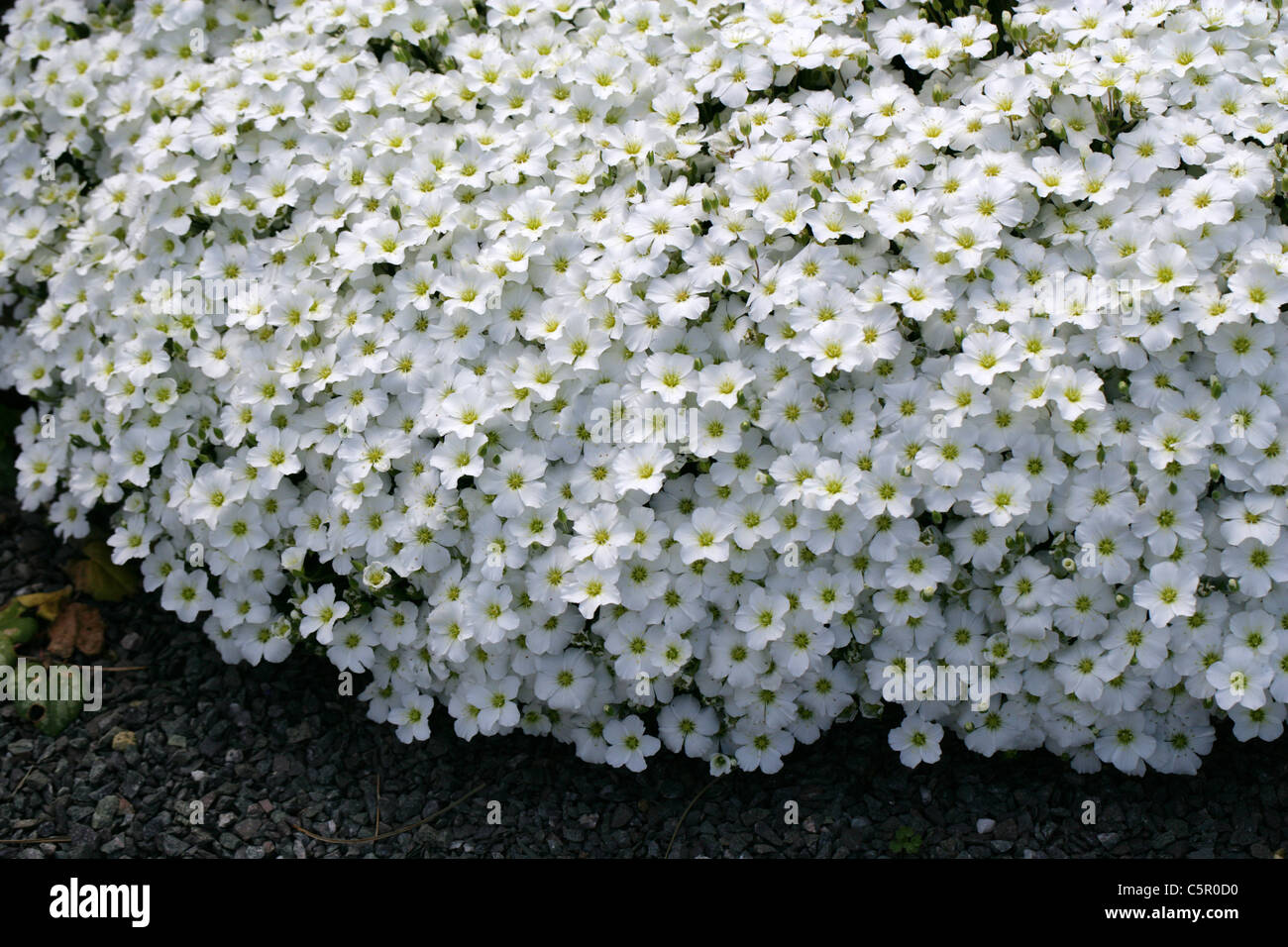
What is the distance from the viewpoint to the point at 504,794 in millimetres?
3799

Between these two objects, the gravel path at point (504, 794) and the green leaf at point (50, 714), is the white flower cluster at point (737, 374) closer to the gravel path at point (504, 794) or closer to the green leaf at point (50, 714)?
the gravel path at point (504, 794)

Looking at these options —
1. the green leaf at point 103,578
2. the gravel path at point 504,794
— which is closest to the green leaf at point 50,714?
the gravel path at point 504,794

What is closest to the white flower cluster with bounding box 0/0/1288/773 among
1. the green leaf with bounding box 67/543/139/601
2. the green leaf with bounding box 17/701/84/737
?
the green leaf with bounding box 67/543/139/601

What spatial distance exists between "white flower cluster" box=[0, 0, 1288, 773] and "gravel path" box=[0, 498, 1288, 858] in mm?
162

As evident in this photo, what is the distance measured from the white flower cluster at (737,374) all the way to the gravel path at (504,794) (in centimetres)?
16

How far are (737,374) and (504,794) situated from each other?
1.43 m

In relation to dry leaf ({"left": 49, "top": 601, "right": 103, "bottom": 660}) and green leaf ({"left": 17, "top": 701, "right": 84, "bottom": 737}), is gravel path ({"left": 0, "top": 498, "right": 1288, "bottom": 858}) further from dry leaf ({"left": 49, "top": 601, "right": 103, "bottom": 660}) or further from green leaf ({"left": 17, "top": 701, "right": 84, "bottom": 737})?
dry leaf ({"left": 49, "top": 601, "right": 103, "bottom": 660})

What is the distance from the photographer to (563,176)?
12.4ft

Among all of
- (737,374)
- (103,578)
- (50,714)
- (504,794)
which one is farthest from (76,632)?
(737,374)

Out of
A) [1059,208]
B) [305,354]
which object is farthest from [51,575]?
[1059,208]

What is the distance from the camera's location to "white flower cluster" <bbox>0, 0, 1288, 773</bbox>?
11.0 ft

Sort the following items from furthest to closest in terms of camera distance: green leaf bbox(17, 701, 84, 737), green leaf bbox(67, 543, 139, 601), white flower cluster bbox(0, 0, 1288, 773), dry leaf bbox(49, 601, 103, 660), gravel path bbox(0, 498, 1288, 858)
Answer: green leaf bbox(67, 543, 139, 601) < dry leaf bbox(49, 601, 103, 660) < green leaf bbox(17, 701, 84, 737) < gravel path bbox(0, 498, 1288, 858) < white flower cluster bbox(0, 0, 1288, 773)

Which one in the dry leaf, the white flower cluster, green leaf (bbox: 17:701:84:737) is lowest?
green leaf (bbox: 17:701:84:737)

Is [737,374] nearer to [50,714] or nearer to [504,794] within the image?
[504,794]
